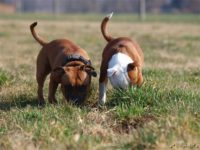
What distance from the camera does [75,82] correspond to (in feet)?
22.2

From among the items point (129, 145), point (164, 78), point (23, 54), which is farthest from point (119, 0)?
point (129, 145)

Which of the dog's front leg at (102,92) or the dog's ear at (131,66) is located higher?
the dog's ear at (131,66)

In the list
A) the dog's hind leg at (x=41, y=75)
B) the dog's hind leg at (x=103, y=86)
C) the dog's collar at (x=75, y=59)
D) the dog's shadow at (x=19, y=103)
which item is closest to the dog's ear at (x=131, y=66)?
the dog's hind leg at (x=103, y=86)

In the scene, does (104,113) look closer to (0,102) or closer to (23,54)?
(0,102)

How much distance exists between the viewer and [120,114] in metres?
5.96

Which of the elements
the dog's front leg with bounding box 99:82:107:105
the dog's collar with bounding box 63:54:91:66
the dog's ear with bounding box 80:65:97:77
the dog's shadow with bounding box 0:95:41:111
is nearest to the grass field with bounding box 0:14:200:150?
the dog's shadow with bounding box 0:95:41:111

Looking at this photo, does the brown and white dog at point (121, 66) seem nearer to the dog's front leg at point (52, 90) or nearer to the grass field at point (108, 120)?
the grass field at point (108, 120)

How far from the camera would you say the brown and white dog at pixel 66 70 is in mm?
6773

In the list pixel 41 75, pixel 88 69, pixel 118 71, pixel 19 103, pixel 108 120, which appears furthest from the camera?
pixel 41 75

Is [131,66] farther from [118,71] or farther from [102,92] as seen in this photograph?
[102,92]

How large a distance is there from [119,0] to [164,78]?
2397 inches

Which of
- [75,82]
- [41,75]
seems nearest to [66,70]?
[75,82]

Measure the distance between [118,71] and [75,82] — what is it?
60 cm

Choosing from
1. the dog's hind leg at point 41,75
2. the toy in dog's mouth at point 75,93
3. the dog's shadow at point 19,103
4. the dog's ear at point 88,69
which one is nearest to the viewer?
the toy in dog's mouth at point 75,93
